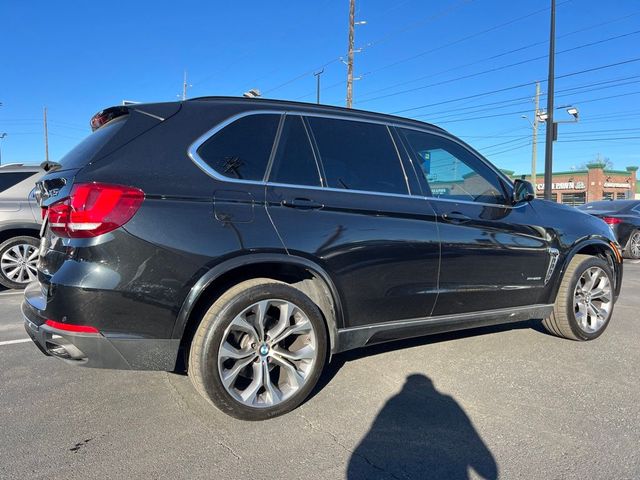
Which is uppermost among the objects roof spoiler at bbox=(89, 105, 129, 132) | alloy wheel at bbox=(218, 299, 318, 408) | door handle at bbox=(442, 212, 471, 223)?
roof spoiler at bbox=(89, 105, 129, 132)

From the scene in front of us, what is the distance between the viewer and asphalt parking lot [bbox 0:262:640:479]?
248 cm

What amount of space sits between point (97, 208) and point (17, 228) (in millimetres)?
5135

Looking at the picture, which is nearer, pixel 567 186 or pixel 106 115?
pixel 106 115

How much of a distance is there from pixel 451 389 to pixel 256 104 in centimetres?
235

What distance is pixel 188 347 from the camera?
291 cm

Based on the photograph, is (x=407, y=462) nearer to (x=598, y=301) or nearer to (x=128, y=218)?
(x=128, y=218)

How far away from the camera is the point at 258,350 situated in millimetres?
2906

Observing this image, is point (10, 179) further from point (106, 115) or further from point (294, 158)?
point (294, 158)

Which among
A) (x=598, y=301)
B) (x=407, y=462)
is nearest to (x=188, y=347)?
(x=407, y=462)

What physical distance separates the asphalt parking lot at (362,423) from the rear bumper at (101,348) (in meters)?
0.44

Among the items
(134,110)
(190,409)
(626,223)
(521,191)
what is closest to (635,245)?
(626,223)

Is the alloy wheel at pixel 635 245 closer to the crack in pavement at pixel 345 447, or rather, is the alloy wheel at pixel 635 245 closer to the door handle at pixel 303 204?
the door handle at pixel 303 204

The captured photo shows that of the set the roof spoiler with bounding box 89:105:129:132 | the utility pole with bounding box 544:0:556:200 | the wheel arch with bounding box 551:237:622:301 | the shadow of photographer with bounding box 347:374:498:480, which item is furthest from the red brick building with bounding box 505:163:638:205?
the roof spoiler with bounding box 89:105:129:132

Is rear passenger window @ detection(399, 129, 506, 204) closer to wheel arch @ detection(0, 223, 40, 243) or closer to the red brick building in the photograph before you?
wheel arch @ detection(0, 223, 40, 243)
